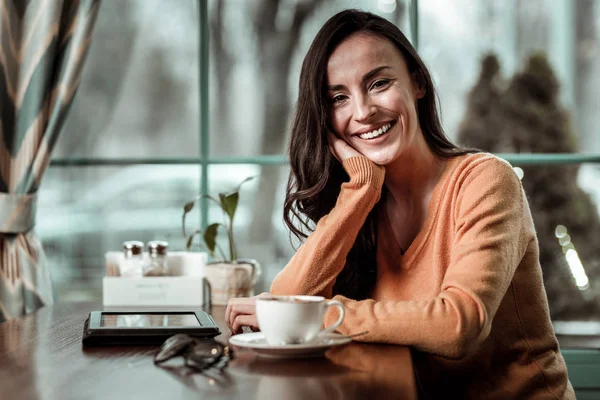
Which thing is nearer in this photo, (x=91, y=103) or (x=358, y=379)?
(x=358, y=379)

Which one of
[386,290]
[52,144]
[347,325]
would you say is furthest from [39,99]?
[347,325]

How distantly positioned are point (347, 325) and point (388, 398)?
0.41 meters

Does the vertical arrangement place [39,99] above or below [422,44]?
below

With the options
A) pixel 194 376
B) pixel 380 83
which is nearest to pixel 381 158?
pixel 380 83

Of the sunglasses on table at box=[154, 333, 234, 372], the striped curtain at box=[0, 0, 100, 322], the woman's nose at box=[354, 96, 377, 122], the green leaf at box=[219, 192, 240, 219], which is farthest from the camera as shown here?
the striped curtain at box=[0, 0, 100, 322]

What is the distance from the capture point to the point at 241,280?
7.41ft

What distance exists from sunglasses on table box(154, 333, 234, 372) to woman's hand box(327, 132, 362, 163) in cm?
76

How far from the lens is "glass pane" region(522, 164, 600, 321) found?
3.00 metres

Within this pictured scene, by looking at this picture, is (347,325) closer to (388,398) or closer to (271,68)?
(388,398)

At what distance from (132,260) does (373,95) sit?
2.75ft

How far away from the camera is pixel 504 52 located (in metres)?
3.03

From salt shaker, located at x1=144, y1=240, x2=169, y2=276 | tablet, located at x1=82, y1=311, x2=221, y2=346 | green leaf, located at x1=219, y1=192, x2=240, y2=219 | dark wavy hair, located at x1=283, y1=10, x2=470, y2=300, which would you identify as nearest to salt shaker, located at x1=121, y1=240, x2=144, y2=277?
salt shaker, located at x1=144, y1=240, x2=169, y2=276

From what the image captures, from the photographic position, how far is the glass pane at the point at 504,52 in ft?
9.90

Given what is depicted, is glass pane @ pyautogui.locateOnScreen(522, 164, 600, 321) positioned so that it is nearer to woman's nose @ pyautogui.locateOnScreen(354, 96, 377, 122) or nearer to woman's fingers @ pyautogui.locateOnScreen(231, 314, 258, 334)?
woman's nose @ pyautogui.locateOnScreen(354, 96, 377, 122)
